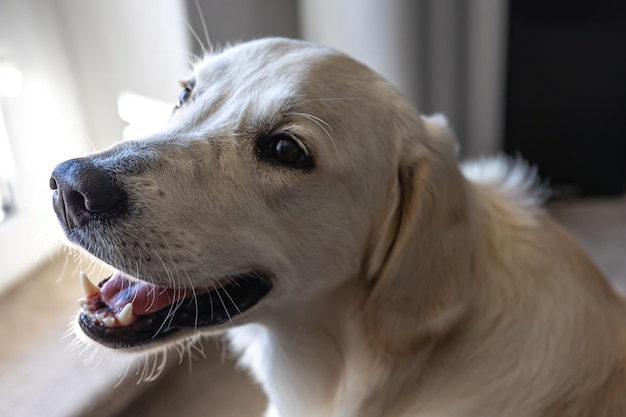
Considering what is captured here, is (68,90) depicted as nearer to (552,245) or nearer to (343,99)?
(343,99)

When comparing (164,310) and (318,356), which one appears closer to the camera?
(164,310)

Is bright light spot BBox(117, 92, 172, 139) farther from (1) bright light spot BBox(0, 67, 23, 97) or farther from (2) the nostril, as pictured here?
(2) the nostril

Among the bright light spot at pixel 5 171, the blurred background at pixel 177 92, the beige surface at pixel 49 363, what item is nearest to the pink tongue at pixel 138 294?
the blurred background at pixel 177 92

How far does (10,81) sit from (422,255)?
1111 millimetres

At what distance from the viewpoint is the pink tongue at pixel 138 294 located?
1.18m

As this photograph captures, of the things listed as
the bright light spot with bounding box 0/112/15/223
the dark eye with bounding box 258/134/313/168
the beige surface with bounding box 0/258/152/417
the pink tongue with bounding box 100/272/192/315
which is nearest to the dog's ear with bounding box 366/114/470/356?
the dark eye with bounding box 258/134/313/168

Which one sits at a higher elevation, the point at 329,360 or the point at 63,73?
the point at 63,73

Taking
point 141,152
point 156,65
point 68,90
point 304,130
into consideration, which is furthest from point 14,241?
point 304,130

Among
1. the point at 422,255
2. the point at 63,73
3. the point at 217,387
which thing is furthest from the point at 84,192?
the point at 217,387

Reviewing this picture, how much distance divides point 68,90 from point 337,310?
104 centimetres

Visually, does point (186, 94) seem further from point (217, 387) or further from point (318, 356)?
point (217, 387)

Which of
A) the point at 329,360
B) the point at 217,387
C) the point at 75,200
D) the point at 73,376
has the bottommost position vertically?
the point at 217,387

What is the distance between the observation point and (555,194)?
8.25 ft

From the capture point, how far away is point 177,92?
6.20ft
